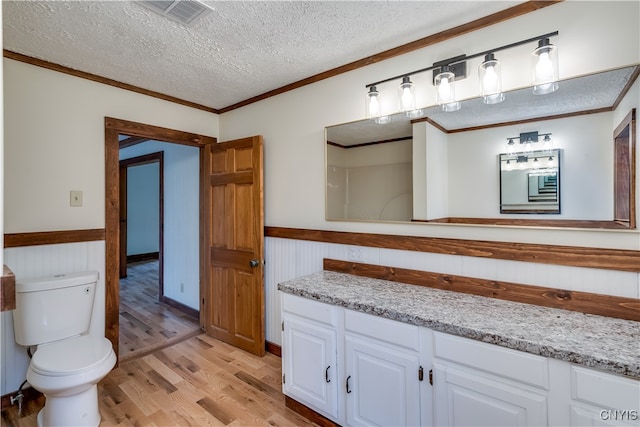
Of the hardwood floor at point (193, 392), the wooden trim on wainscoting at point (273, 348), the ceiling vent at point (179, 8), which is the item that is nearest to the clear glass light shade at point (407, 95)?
the ceiling vent at point (179, 8)

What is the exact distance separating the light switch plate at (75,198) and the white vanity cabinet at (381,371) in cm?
215

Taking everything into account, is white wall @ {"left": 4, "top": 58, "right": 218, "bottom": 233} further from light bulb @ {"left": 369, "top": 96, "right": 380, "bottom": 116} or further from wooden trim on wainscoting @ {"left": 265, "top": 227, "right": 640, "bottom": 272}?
light bulb @ {"left": 369, "top": 96, "right": 380, "bottom": 116}

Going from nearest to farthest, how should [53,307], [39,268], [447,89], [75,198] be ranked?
[447,89]
[53,307]
[39,268]
[75,198]

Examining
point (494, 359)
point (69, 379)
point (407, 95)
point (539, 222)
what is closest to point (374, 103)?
point (407, 95)

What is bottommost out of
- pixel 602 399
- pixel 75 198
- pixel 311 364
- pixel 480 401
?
pixel 311 364

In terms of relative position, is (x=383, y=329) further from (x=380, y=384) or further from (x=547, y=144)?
(x=547, y=144)

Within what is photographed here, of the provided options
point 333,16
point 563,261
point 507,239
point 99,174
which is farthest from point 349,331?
point 99,174

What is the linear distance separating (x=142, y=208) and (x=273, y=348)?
214 inches

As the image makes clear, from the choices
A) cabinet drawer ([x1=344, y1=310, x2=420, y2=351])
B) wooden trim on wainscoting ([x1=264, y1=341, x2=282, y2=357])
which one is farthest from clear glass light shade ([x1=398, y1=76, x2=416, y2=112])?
wooden trim on wainscoting ([x1=264, y1=341, x2=282, y2=357])

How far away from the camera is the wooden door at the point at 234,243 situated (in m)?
2.74

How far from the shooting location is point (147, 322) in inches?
137

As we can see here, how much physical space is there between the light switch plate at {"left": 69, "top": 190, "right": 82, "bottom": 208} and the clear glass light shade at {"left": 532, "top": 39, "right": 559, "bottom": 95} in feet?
9.97

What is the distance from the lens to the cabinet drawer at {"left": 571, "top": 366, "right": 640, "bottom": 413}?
106 cm

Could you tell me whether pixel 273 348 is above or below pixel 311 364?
below
